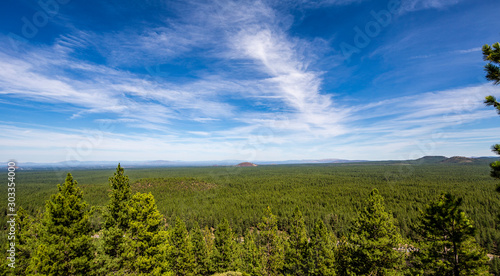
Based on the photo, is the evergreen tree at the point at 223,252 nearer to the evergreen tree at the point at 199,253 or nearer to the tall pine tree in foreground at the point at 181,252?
the evergreen tree at the point at 199,253

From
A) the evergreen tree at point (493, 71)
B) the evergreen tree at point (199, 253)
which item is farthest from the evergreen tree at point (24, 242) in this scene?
the evergreen tree at point (493, 71)

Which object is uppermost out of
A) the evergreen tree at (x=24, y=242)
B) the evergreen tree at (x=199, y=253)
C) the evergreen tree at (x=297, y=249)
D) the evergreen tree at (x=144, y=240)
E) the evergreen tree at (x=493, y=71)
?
the evergreen tree at (x=493, y=71)

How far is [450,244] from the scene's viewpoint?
14922mm

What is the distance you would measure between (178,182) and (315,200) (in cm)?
9995

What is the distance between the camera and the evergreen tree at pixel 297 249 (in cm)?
2779

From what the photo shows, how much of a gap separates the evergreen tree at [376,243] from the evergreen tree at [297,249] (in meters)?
11.8

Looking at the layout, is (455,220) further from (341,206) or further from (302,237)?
(341,206)

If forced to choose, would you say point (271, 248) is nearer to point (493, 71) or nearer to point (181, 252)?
point (181, 252)

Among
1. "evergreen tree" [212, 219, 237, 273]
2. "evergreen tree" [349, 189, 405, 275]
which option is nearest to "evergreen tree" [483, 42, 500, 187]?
"evergreen tree" [349, 189, 405, 275]

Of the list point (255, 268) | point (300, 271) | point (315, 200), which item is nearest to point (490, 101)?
point (255, 268)

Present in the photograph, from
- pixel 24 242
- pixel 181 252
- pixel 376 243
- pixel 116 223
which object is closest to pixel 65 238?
pixel 116 223

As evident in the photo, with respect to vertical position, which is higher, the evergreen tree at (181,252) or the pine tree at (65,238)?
the pine tree at (65,238)

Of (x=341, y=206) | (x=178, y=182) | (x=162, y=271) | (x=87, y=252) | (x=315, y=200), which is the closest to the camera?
(x=87, y=252)

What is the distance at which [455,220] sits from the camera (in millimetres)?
15180
